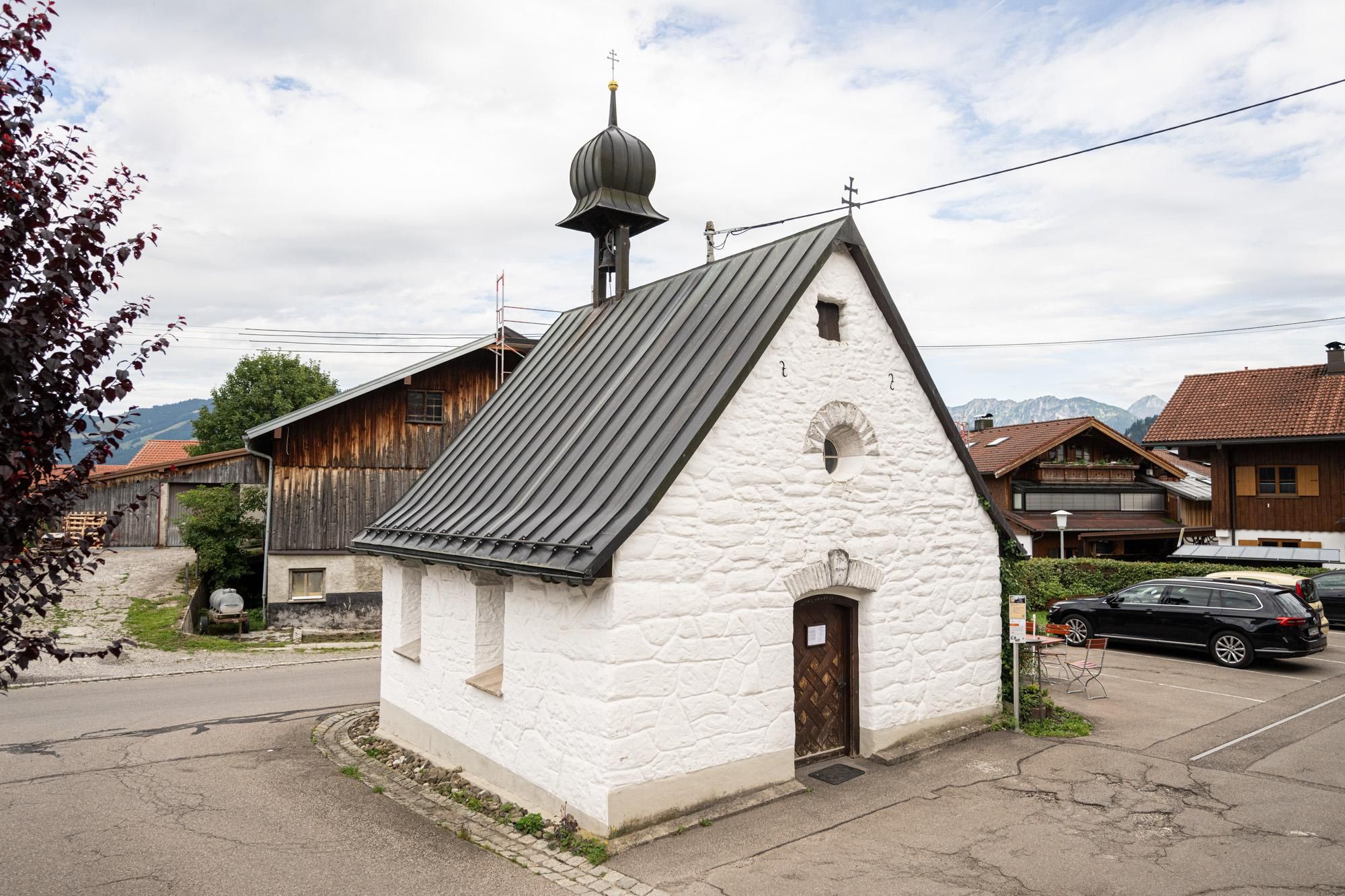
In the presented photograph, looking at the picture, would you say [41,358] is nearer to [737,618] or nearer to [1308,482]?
[737,618]

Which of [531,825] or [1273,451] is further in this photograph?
[1273,451]

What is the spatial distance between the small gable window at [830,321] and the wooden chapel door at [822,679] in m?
2.94

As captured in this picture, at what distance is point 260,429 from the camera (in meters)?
21.0

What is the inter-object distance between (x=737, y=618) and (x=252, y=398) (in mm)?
43026

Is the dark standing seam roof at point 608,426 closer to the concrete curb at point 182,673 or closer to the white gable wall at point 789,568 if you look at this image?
the white gable wall at point 789,568

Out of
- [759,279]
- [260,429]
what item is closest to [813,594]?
[759,279]

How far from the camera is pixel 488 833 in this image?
27.5 feet

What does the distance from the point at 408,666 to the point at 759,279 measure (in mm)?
6707

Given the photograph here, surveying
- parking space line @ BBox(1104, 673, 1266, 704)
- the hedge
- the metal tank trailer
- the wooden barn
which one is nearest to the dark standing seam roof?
parking space line @ BBox(1104, 673, 1266, 704)

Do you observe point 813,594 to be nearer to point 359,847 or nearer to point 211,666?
point 359,847

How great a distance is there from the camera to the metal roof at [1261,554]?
2556 centimetres

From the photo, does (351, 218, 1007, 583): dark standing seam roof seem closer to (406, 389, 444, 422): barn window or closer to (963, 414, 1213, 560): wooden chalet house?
(406, 389, 444, 422): barn window

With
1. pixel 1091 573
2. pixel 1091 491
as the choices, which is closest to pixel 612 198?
pixel 1091 573

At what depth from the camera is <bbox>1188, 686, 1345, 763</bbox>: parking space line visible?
10.4 m
